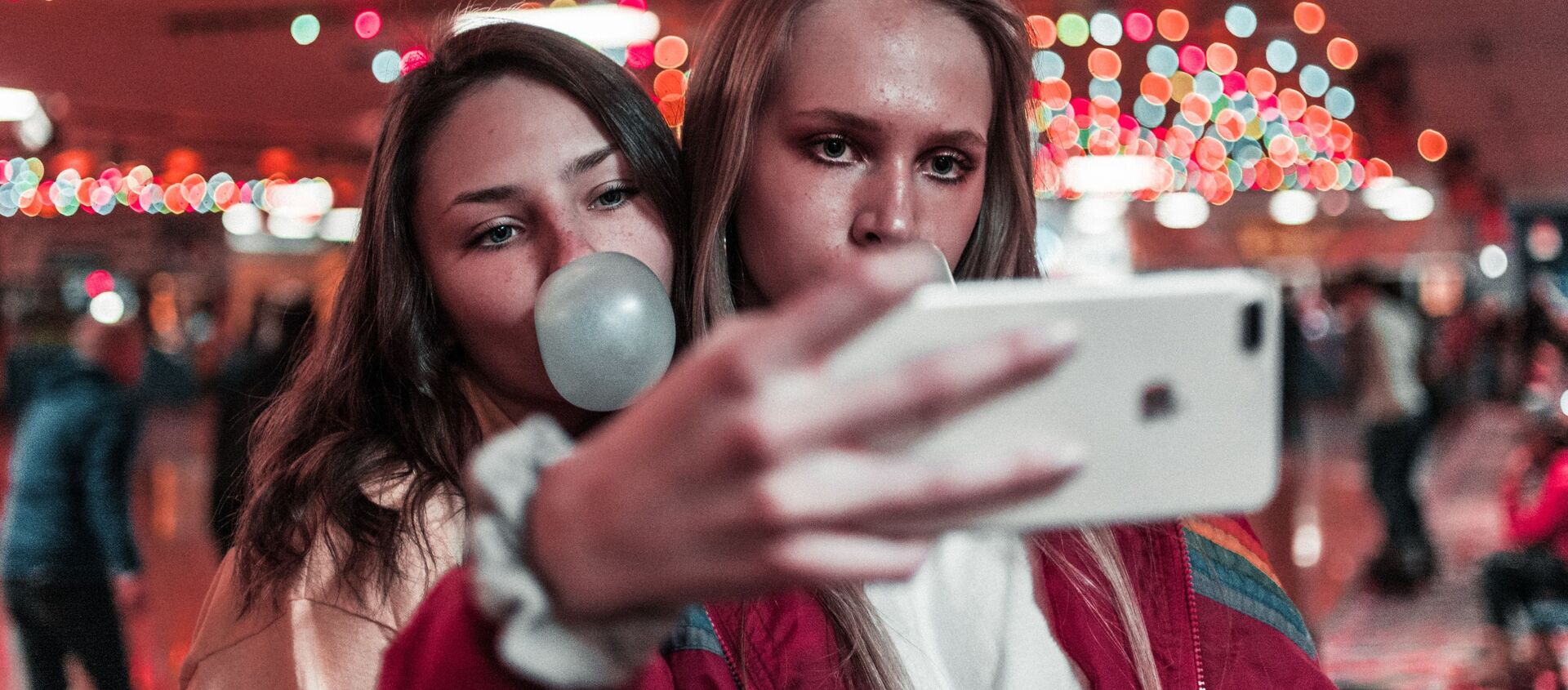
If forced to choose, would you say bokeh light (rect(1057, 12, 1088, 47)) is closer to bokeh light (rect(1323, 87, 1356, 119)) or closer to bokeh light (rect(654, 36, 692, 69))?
bokeh light (rect(654, 36, 692, 69))

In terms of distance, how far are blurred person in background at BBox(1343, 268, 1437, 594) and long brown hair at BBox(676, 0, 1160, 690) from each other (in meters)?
5.16

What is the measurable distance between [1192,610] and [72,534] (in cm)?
345

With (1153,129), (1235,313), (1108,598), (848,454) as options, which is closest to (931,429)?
(848,454)

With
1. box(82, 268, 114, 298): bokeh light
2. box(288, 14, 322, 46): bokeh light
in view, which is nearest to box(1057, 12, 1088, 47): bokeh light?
box(288, 14, 322, 46): bokeh light

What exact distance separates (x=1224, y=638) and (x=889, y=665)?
290 millimetres

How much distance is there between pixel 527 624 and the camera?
53cm

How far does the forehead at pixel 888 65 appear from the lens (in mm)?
1114

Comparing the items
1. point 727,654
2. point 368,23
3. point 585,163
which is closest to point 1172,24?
point 368,23

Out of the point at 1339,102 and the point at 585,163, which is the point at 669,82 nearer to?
the point at 1339,102

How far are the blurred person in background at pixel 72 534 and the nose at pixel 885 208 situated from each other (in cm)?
306

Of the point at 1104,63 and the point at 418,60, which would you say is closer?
the point at 418,60

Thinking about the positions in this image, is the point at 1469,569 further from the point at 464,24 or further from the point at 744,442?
the point at 744,442

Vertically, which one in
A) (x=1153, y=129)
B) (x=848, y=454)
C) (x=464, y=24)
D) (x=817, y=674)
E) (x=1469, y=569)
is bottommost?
(x=1469, y=569)

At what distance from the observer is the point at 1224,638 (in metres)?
1.07
